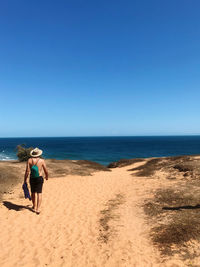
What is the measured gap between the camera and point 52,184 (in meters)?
12.8

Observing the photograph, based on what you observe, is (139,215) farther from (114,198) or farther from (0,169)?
(0,169)

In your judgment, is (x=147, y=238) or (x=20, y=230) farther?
(x=20, y=230)

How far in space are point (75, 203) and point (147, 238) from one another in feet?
15.2

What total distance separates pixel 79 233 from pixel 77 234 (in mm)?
91

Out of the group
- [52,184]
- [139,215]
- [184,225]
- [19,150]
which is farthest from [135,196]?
[19,150]

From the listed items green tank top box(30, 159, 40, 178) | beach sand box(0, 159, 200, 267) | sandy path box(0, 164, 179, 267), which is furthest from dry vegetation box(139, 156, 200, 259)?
green tank top box(30, 159, 40, 178)

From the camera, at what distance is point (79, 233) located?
604cm

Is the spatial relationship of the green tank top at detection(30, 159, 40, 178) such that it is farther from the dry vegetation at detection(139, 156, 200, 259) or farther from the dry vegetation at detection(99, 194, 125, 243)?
the dry vegetation at detection(139, 156, 200, 259)

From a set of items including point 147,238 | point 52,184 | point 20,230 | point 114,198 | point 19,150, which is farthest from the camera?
point 19,150

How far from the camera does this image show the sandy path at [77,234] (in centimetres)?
463

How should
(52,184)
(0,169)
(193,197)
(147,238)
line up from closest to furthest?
(147,238)
(193,197)
(52,184)
(0,169)

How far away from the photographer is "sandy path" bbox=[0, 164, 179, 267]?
15.2ft

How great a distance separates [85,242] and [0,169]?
37.9 feet

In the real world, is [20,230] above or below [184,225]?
below
